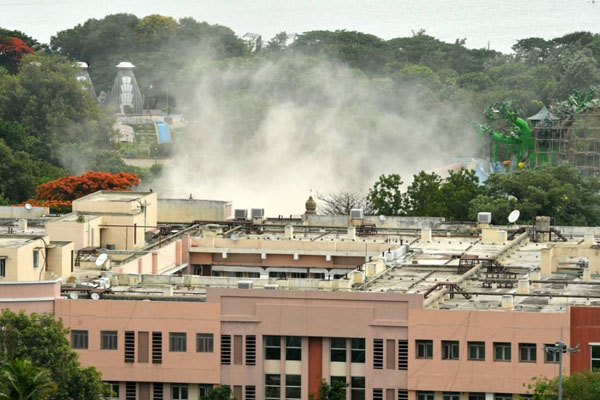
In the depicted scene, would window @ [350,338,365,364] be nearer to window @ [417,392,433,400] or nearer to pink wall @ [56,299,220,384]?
window @ [417,392,433,400]

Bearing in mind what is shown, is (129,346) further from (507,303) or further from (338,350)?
(507,303)

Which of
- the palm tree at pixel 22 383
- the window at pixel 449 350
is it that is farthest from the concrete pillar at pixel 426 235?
the palm tree at pixel 22 383

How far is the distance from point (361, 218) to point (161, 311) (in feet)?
78.4

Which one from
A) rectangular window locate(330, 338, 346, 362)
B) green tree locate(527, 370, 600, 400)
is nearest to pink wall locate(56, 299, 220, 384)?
rectangular window locate(330, 338, 346, 362)

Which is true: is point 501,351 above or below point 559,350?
below

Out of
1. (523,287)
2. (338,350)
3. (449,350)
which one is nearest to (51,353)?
(338,350)

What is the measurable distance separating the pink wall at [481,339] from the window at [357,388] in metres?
1.48

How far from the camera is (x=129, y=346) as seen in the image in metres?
66.5

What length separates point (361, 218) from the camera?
8900 cm

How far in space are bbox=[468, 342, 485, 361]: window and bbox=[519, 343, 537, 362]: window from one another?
1.10m

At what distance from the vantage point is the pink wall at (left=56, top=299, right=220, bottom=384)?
217 ft

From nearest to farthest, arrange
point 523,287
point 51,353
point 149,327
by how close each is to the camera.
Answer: point 51,353 → point 149,327 → point 523,287

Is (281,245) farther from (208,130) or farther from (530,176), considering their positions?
(208,130)

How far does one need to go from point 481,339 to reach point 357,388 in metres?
4.09
